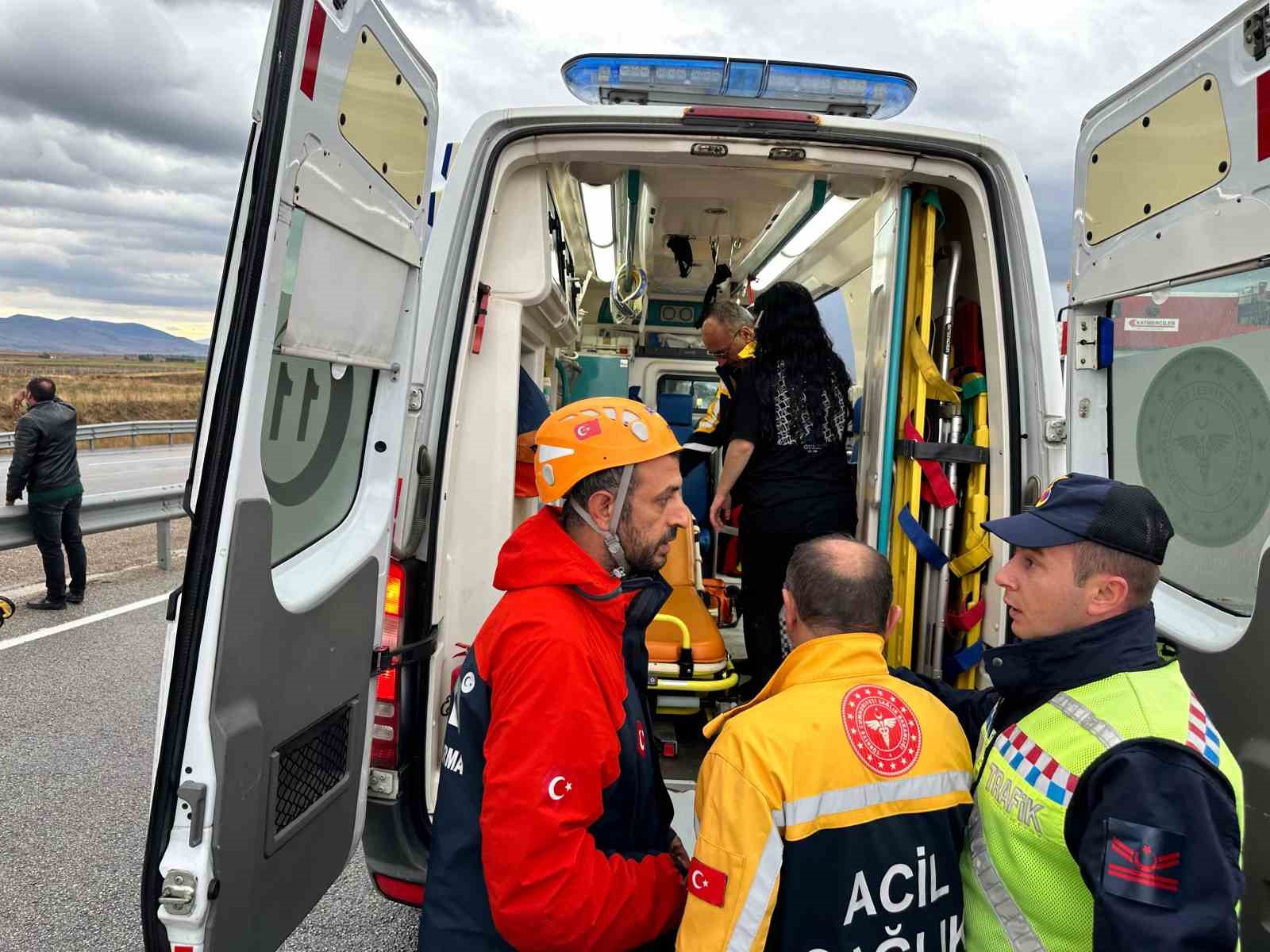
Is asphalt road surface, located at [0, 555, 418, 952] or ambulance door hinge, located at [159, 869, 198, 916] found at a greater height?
ambulance door hinge, located at [159, 869, 198, 916]

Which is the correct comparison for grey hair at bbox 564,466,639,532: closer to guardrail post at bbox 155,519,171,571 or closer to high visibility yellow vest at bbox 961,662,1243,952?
high visibility yellow vest at bbox 961,662,1243,952

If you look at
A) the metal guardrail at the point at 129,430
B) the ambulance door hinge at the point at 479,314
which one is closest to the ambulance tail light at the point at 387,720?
the ambulance door hinge at the point at 479,314

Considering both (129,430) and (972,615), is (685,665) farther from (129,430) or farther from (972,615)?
(129,430)

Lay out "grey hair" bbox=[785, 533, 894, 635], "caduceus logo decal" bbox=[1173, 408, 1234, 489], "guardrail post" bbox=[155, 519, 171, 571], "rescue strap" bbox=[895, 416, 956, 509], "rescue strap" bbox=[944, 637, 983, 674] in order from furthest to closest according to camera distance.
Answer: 1. "guardrail post" bbox=[155, 519, 171, 571]
2. "rescue strap" bbox=[895, 416, 956, 509]
3. "rescue strap" bbox=[944, 637, 983, 674]
4. "caduceus logo decal" bbox=[1173, 408, 1234, 489]
5. "grey hair" bbox=[785, 533, 894, 635]

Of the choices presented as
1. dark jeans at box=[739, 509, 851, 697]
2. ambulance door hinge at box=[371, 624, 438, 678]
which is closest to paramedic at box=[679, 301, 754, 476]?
dark jeans at box=[739, 509, 851, 697]

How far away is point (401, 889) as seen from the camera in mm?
2297

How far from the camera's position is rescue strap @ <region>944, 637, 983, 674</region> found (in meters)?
2.93

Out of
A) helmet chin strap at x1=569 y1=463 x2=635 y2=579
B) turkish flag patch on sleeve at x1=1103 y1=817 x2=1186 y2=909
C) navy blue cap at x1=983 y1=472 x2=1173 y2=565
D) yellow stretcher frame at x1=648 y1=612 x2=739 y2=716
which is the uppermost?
navy blue cap at x1=983 y1=472 x2=1173 y2=565

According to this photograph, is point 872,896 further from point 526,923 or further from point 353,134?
point 353,134

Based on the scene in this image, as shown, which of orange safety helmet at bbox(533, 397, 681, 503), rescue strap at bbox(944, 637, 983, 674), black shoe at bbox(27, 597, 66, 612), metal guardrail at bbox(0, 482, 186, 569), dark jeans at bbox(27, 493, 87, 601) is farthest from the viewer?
black shoe at bbox(27, 597, 66, 612)

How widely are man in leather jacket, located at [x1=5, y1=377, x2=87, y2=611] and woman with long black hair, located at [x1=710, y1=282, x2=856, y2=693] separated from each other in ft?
18.4

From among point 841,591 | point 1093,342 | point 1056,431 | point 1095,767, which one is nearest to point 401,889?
point 841,591

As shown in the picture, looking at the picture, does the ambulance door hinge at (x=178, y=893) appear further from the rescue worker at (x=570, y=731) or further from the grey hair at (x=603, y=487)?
the grey hair at (x=603, y=487)

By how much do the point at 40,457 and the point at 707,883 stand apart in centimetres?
709
